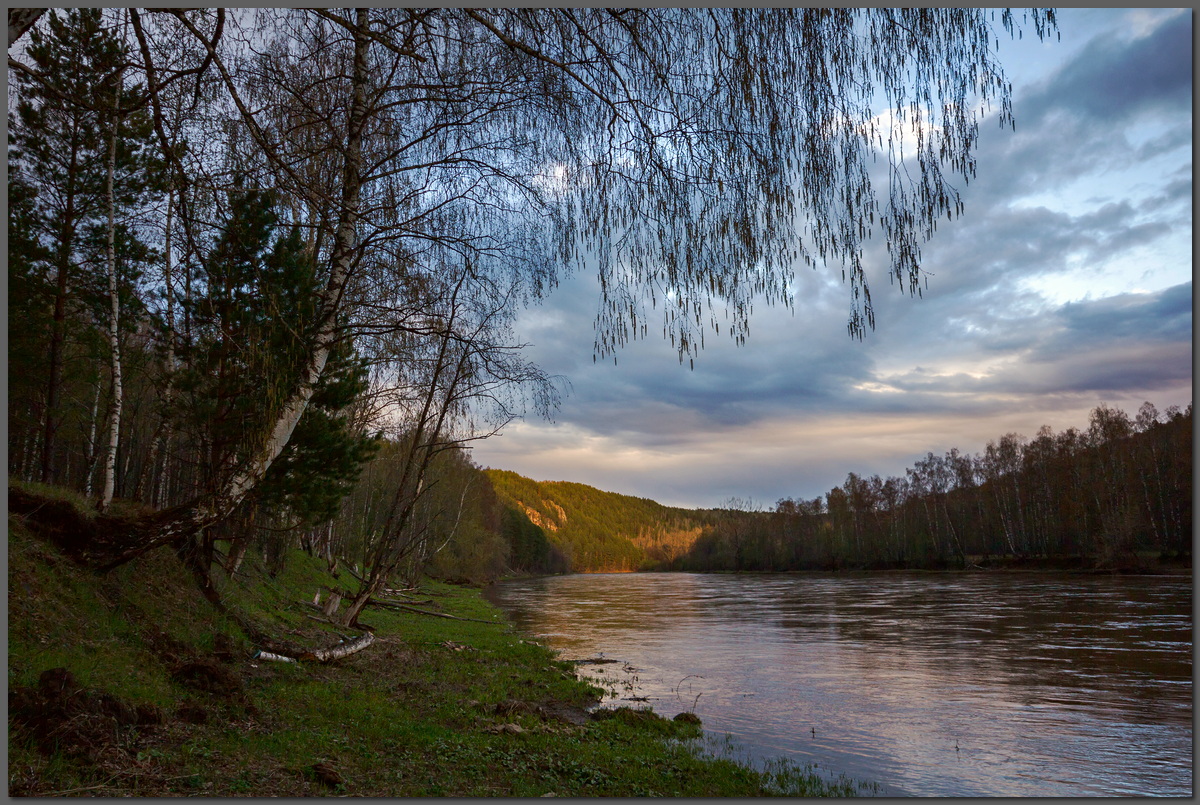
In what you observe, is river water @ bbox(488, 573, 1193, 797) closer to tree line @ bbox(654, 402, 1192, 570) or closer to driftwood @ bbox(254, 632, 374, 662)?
driftwood @ bbox(254, 632, 374, 662)

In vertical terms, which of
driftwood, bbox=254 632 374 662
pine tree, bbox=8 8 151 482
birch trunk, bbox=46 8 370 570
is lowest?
driftwood, bbox=254 632 374 662

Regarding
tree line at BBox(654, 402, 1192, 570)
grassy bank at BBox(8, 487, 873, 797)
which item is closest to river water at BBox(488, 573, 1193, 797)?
grassy bank at BBox(8, 487, 873, 797)

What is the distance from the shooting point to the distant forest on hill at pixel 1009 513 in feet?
161

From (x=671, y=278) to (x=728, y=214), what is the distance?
1.84 feet

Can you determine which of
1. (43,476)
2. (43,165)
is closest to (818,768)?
(43,476)

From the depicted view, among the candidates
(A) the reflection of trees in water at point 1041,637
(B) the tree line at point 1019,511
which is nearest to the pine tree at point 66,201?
(A) the reflection of trees in water at point 1041,637

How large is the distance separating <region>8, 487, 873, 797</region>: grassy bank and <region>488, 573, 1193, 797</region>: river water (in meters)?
1.81

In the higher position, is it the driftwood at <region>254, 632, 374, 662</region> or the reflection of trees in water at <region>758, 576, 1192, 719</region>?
the driftwood at <region>254, 632, 374, 662</region>

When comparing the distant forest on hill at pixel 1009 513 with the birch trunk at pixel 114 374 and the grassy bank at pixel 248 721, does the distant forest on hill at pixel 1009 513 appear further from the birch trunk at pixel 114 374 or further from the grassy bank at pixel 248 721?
the birch trunk at pixel 114 374

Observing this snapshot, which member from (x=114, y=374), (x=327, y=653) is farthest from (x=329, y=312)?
(x=114, y=374)

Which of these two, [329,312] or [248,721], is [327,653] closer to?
[248,721]

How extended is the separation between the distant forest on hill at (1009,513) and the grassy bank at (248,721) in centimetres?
2672

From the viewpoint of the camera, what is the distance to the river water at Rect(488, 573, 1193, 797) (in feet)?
28.4

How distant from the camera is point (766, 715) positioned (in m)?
11.5
